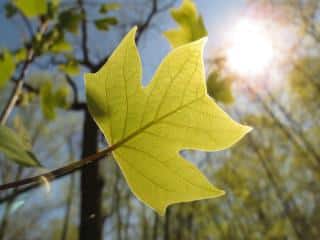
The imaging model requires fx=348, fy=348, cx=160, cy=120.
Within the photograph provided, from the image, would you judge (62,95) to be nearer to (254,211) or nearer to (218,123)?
(218,123)

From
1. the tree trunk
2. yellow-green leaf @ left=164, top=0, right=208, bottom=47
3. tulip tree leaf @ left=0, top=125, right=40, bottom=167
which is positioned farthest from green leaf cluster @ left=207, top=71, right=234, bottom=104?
tulip tree leaf @ left=0, top=125, right=40, bottom=167

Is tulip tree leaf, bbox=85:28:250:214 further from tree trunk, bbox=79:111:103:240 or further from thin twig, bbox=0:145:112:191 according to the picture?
tree trunk, bbox=79:111:103:240

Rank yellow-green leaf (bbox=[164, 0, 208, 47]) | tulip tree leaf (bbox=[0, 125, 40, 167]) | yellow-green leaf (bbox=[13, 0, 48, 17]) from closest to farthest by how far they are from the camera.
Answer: tulip tree leaf (bbox=[0, 125, 40, 167]), yellow-green leaf (bbox=[164, 0, 208, 47]), yellow-green leaf (bbox=[13, 0, 48, 17])

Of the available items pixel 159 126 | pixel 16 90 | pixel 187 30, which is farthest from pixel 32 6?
pixel 159 126

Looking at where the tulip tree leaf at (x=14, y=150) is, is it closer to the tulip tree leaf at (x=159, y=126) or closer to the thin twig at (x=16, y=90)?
the tulip tree leaf at (x=159, y=126)

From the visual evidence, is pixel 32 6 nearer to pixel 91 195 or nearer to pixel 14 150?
pixel 91 195

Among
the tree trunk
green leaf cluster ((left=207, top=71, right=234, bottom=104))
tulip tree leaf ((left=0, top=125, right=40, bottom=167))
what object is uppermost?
tulip tree leaf ((left=0, top=125, right=40, bottom=167))

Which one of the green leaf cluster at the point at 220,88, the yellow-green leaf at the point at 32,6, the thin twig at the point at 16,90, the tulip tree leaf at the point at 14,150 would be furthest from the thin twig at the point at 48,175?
the yellow-green leaf at the point at 32,6

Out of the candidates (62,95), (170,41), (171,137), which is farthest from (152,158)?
(62,95)
